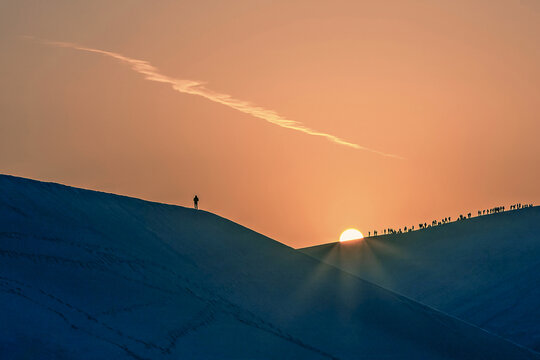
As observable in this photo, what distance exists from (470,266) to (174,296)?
70.6 ft

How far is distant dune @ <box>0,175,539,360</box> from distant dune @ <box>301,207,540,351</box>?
634 cm

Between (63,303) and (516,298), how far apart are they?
2000 cm

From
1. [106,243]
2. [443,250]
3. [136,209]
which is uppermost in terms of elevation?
[443,250]

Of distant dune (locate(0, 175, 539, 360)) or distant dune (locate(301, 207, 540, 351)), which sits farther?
distant dune (locate(301, 207, 540, 351))

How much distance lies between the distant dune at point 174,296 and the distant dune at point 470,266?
6338 mm

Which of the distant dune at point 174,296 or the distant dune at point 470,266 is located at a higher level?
the distant dune at point 470,266

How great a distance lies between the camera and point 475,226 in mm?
42906

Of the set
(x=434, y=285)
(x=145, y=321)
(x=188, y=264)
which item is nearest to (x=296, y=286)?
(x=188, y=264)

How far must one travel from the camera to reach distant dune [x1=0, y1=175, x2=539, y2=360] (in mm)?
14992

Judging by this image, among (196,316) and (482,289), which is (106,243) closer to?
(196,316)

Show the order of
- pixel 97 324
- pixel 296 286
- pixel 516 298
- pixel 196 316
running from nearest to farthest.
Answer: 1. pixel 97 324
2. pixel 196 316
3. pixel 296 286
4. pixel 516 298

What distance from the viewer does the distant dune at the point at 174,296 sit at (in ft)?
49.2

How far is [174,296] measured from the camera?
18.8 metres

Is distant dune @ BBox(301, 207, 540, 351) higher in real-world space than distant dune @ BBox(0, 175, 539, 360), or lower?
higher
